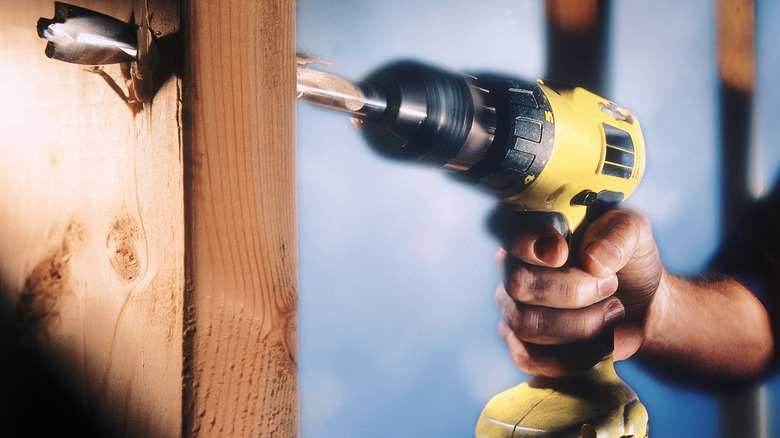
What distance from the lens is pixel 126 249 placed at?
0.23m

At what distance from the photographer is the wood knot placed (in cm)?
22

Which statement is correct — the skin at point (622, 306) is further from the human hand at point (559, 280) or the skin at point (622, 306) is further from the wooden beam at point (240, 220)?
the wooden beam at point (240, 220)

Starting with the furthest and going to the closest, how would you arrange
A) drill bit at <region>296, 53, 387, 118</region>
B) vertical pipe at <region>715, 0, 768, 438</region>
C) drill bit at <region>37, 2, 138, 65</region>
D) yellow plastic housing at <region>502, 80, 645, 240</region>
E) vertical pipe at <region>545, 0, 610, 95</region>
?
vertical pipe at <region>715, 0, 768, 438</region> → vertical pipe at <region>545, 0, 610, 95</region> → yellow plastic housing at <region>502, 80, 645, 240</region> → drill bit at <region>296, 53, 387, 118</region> → drill bit at <region>37, 2, 138, 65</region>

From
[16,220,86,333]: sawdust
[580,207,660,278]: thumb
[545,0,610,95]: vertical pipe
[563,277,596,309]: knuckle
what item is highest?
[545,0,610,95]: vertical pipe

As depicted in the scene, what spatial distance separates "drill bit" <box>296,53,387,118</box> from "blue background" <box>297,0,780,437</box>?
17 centimetres

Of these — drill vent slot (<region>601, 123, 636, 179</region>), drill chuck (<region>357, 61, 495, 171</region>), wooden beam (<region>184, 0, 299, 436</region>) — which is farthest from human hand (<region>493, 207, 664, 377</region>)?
wooden beam (<region>184, 0, 299, 436</region>)

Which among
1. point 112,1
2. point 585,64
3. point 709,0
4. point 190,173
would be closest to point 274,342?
point 190,173

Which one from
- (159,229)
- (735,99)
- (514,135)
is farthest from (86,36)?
(735,99)

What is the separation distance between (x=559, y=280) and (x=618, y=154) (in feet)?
0.90

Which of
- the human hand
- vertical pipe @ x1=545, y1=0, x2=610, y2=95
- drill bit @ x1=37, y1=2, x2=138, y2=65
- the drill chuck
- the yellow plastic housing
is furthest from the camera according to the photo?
vertical pipe @ x1=545, y1=0, x2=610, y2=95

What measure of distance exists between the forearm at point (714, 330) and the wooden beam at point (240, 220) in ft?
4.02

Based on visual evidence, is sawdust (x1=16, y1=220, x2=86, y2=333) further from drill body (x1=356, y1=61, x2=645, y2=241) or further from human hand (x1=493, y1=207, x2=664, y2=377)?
human hand (x1=493, y1=207, x2=664, y2=377)

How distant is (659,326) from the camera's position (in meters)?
1.15

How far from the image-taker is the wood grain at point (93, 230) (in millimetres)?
210
